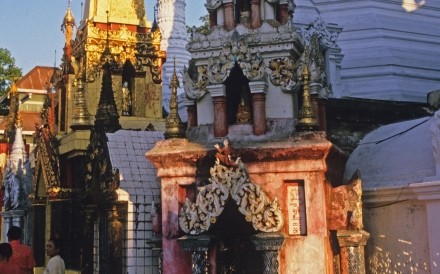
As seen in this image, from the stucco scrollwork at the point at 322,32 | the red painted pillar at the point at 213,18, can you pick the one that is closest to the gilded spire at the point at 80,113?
the stucco scrollwork at the point at 322,32

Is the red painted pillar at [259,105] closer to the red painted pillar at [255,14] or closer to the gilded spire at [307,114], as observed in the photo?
the gilded spire at [307,114]

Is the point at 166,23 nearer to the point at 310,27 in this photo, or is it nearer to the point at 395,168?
the point at 310,27

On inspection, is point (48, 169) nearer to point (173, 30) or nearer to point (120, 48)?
point (120, 48)

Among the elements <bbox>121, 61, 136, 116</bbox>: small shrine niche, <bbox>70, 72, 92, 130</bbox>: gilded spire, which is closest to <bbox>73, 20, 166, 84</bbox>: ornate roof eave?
<bbox>121, 61, 136, 116</bbox>: small shrine niche

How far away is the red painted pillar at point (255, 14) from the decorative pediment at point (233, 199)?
2.55 m

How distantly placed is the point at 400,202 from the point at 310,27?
6848mm

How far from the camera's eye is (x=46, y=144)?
17688 millimetres

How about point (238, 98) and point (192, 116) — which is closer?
point (238, 98)

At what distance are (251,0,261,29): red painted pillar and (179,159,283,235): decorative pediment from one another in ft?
8.38

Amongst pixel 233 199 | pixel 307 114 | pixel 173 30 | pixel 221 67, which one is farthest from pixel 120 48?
pixel 233 199

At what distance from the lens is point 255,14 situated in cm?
1098

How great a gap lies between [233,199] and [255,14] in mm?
3267

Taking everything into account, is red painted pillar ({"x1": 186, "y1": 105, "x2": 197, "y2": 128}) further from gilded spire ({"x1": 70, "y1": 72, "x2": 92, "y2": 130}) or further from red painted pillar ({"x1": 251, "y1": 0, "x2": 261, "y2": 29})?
gilded spire ({"x1": 70, "y1": 72, "x2": 92, "y2": 130})

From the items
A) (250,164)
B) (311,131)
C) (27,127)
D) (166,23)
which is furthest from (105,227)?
(27,127)
